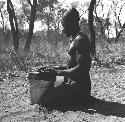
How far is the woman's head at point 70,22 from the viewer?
4672 millimetres

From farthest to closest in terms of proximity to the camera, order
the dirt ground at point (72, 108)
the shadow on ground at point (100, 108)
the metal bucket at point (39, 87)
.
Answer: the metal bucket at point (39, 87)
the shadow on ground at point (100, 108)
the dirt ground at point (72, 108)

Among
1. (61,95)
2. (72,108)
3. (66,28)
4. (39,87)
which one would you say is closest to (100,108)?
(72,108)

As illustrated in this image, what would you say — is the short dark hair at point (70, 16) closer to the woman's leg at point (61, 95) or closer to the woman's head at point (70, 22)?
the woman's head at point (70, 22)

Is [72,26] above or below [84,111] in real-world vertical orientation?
above

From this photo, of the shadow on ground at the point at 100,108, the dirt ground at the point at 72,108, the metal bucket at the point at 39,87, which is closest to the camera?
the dirt ground at the point at 72,108

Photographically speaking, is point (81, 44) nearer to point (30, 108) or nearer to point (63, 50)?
point (30, 108)

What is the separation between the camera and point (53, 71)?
4.70 m

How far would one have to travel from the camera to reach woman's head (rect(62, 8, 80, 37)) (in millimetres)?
4672

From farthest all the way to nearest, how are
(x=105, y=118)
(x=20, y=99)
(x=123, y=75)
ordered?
1. (x=123, y=75)
2. (x=20, y=99)
3. (x=105, y=118)

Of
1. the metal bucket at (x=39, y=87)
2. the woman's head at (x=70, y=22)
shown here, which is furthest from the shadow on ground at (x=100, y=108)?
the woman's head at (x=70, y=22)

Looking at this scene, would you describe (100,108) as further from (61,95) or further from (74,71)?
(74,71)

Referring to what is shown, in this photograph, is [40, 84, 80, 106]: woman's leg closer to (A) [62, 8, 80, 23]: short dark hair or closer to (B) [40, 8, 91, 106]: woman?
(B) [40, 8, 91, 106]: woman

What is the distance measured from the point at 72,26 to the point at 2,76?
5068 mm

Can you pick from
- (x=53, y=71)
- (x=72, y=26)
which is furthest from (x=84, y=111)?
(x=72, y=26)
